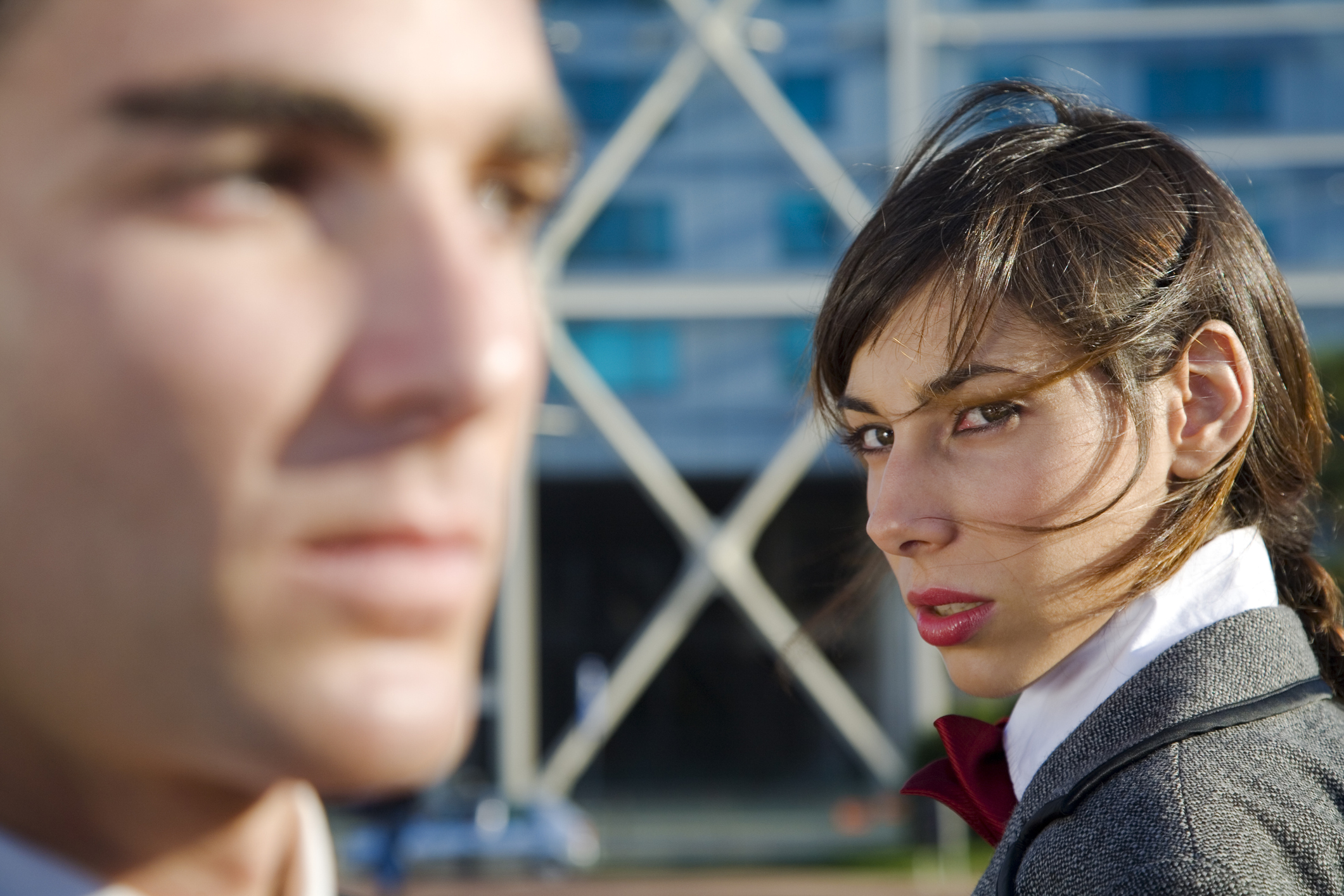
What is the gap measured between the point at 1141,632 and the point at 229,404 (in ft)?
3.37

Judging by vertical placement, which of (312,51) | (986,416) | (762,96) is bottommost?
(762,96)

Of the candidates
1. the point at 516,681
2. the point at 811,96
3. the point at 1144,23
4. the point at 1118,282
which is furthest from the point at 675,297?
the point at 1118,282

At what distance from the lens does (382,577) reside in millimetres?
510

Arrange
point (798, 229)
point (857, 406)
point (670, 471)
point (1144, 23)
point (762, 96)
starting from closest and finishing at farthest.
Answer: point (857, 406), point (762, 96), point (1144, 23), point (670, 471), point (798, 229)

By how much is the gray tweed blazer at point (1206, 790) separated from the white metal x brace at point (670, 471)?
1682 centimetres

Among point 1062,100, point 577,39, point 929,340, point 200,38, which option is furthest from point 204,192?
point 577,39

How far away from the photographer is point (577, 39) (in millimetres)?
Result: 19891

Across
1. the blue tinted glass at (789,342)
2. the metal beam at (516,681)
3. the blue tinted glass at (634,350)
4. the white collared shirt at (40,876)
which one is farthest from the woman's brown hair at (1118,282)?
the blue tinted glass at (634,350)

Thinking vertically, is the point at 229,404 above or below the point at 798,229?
above

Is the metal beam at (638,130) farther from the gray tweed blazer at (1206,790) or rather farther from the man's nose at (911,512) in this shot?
the gray tweed blazer at (1206,790)

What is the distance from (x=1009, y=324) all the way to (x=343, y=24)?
87cm

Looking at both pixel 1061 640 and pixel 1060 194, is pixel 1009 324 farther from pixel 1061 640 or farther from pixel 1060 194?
pixel 1061 640

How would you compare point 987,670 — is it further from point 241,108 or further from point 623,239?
point 623,239

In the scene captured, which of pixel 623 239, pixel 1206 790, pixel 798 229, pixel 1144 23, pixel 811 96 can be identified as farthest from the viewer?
pixel 811 96
